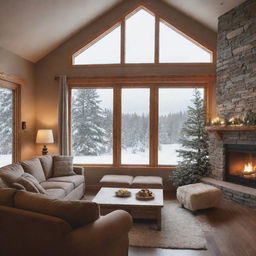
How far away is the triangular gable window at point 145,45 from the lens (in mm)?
5746

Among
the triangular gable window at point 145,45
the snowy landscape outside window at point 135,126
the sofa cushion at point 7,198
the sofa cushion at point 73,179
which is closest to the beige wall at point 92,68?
the triangular gable window at point 145,45

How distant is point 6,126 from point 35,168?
135 cm

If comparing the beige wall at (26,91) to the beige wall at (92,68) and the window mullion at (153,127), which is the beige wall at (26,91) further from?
the window mullion at (153,127)

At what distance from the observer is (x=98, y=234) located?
1.98 m

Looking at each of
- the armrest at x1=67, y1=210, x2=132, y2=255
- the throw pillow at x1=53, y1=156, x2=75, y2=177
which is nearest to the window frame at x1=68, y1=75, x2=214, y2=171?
the throw pillow at x1=53, y1=156, x2=75, y2=177

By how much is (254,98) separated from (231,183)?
176cm

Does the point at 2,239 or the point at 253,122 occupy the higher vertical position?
the point at 253,122

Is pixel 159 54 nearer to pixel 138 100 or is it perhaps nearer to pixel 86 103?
pixel 138 100

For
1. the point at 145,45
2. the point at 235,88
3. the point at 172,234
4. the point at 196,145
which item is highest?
the point at 145,45

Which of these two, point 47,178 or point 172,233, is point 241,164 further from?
point 47,178

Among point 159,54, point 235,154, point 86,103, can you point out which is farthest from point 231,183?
point 86,103

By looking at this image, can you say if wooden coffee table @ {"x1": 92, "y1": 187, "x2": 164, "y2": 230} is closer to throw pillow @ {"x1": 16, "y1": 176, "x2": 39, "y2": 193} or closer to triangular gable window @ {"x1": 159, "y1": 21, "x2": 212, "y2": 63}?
A: throw pillow @ {"x1": 16, "y1": 176, "x2": 39, "y2": 193}

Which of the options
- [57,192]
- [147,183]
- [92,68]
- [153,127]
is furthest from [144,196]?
[92,68]

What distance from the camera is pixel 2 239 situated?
2.17m
